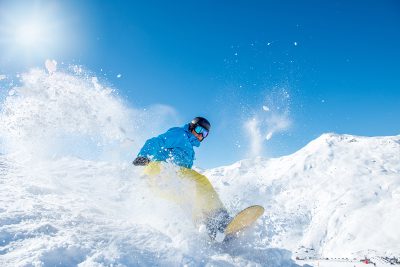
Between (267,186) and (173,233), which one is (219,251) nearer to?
(173,233)

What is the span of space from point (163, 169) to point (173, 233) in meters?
2.09

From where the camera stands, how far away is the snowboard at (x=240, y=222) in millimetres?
5389

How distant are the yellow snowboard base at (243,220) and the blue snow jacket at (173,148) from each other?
199 cm

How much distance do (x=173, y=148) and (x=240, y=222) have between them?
2470mm

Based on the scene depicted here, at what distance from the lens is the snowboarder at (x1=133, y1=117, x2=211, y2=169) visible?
721 cm

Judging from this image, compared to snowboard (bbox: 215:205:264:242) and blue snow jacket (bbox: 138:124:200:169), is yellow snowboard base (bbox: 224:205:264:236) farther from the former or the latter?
blue snow jacket (bbox: 138:124:200:169)

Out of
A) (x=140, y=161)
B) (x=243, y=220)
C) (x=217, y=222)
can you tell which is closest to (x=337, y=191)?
(x=140, y=161)

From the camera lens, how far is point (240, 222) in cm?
555

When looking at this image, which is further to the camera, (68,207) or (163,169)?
(163,169)

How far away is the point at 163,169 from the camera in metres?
7.03

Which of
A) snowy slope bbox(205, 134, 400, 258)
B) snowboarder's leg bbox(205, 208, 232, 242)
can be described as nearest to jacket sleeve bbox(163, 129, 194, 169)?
snowboarder's leg bbox(205, 208, 232, 242)

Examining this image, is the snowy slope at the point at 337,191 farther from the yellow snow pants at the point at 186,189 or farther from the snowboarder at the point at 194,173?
the yellow snow pants at the point at 186,189

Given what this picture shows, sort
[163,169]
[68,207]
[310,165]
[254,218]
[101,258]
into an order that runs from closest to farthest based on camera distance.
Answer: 1. [101,258]
2. [68,207]
3. [254,218]
4. [163,169]
5. [310,165]

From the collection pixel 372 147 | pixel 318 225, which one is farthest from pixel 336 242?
pixel 372 147
